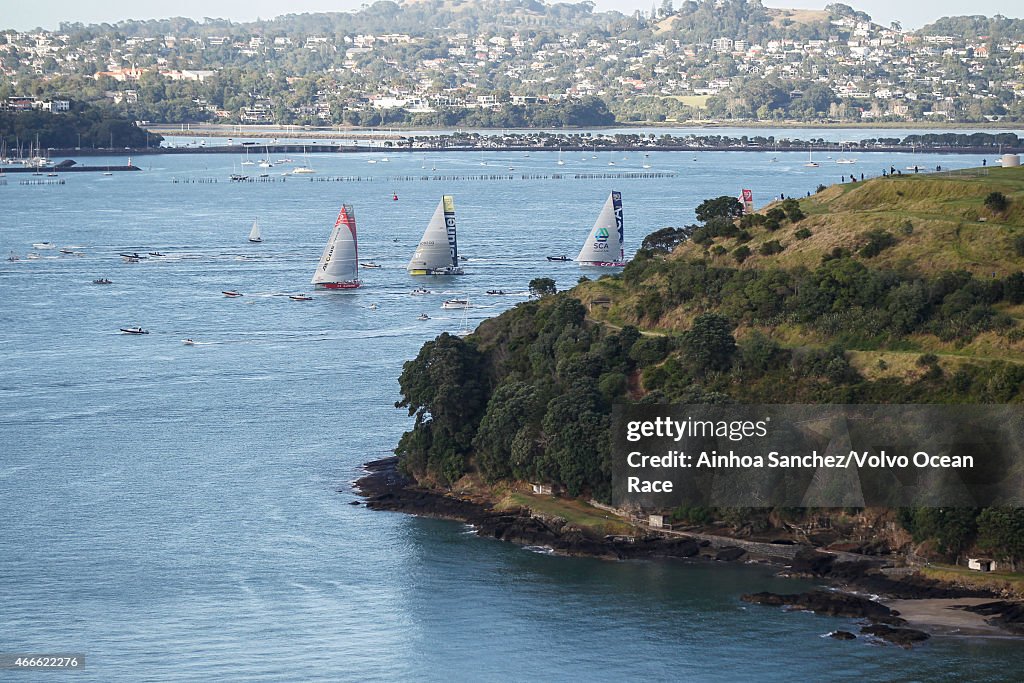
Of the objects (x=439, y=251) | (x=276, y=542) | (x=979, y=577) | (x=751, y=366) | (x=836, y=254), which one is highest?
(x=836, y=254)

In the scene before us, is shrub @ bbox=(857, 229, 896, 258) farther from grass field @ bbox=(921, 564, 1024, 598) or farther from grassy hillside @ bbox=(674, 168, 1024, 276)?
grass field @ bbox=(921, 564, 1024, 598)

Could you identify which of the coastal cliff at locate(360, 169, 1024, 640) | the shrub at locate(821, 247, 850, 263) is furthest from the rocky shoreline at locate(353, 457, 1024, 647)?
the shrub at locate(821, 247, 850, 263)

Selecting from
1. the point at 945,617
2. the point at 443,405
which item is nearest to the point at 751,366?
the point at 443,405

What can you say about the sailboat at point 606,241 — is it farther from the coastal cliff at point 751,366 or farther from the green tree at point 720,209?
the coastal cliff at point 751,366

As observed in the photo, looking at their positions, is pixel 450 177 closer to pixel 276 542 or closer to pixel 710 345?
pixel 710 345

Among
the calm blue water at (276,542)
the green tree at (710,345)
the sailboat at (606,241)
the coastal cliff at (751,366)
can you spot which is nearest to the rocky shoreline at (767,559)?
the coastal cliff at (751,366)

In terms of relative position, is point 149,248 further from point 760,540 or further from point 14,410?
point 760,540

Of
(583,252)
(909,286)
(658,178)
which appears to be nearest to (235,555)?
(909,286)
